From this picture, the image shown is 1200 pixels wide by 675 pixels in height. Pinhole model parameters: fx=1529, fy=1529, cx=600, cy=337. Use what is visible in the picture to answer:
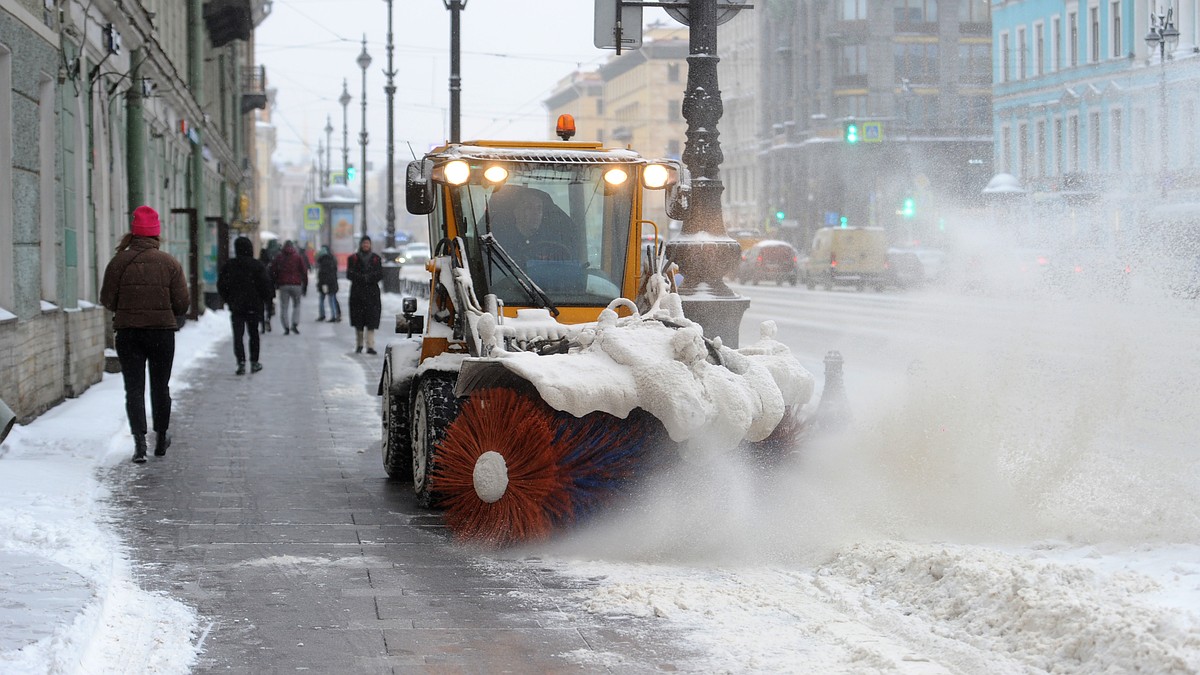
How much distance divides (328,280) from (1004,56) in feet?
129

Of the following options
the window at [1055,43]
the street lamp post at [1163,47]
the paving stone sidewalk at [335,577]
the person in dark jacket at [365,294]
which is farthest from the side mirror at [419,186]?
the window at [1055,43]

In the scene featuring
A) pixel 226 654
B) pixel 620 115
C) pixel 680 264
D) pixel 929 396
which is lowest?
pixel 226 654

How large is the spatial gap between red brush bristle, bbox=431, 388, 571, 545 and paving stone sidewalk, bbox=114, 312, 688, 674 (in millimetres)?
174

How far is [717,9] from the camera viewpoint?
12047mm

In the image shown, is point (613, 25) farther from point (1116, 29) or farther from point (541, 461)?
point (1116, 29)

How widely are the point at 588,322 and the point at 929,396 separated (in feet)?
7.20

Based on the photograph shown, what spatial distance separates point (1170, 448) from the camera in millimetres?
10383

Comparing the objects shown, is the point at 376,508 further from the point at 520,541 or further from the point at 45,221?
the point at 45,221

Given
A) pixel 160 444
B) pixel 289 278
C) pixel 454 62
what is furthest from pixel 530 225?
pixel 289 278

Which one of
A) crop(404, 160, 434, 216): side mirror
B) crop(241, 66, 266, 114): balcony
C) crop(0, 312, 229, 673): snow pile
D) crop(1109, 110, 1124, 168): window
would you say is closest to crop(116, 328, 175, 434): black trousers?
crop(0, 312, 229, 673): snow pile

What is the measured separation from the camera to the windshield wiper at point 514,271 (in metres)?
8.97

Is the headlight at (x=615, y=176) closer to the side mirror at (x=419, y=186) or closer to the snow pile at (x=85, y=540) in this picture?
the side mirror at (x=419, y=186)

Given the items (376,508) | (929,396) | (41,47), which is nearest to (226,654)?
(376,508)

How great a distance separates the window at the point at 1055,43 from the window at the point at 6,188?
48.6 metres
